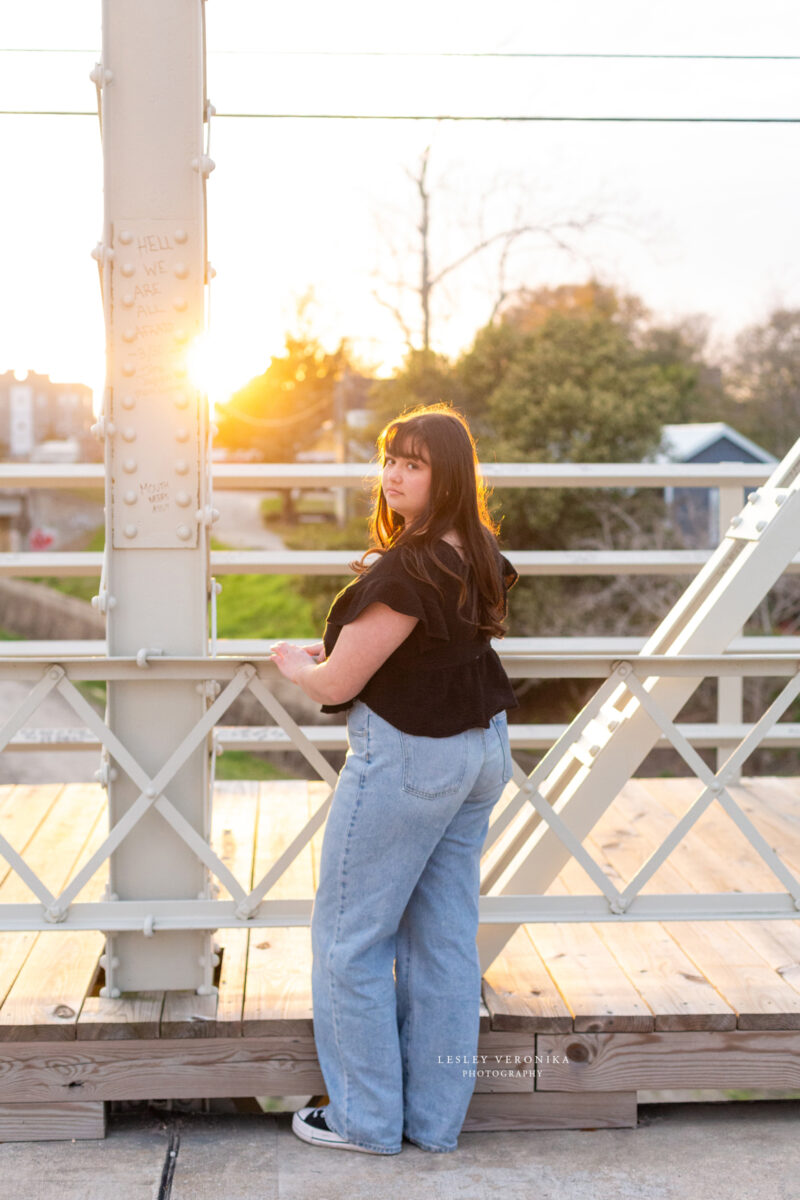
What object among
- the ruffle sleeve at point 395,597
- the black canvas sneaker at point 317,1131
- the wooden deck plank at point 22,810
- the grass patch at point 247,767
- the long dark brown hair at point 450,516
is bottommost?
the grass patch at point 247,767

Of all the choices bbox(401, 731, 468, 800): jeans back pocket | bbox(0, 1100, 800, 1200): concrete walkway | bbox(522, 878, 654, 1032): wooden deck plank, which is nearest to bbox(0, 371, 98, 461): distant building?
bbox(522, 878, 654, 1032): wooden deck plank

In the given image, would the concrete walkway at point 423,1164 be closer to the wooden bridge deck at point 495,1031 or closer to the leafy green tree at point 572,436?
the wooden bridge deck at point 495,1031

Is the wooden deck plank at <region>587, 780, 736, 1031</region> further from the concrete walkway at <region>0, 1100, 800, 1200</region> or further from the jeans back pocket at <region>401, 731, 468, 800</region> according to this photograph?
the jeans back pocket at <region>401, 731, 468, 800</region>

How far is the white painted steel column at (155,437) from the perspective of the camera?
208 centimetres

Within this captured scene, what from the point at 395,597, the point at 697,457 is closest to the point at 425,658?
the point at 395,597

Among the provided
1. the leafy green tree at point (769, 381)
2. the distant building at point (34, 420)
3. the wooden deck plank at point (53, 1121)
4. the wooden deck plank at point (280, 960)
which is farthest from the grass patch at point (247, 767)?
the wooden deck plank at point (53, 1121)

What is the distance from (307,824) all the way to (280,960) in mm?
435

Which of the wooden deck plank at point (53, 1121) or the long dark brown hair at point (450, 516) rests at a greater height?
the long dark brown hair at point (450, 516)

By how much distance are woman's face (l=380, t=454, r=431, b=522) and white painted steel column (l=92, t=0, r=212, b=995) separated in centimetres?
43

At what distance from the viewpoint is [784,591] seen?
13.0 meters

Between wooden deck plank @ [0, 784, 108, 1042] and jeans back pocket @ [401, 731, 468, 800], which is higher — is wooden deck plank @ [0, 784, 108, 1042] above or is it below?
below

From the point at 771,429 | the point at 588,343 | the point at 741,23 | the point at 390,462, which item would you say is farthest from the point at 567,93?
the point at 390,462

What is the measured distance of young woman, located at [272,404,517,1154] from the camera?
72.6 inches

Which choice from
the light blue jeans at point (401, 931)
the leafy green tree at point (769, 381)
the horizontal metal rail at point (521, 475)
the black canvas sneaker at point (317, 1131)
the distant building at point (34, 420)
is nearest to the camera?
the light blue jeans at point (401, 931)
